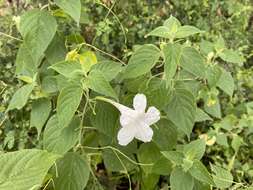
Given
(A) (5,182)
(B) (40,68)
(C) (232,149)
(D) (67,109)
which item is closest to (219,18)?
(C) (232,149)

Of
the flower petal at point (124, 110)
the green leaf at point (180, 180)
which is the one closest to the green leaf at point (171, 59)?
the flower petal at point (124, 110)

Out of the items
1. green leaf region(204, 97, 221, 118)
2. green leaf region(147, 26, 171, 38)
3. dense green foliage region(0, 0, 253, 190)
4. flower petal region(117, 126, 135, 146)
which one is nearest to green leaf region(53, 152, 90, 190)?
dense green foliage region(0, 0, 253, 190)

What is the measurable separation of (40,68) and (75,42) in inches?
5.1

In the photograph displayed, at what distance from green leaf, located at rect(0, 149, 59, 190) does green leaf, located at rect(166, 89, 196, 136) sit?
578mm

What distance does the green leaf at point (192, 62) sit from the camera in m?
1.24

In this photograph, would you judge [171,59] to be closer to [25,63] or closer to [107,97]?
[107,97]

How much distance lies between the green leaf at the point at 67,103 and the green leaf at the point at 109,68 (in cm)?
10

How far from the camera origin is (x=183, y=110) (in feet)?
4.14

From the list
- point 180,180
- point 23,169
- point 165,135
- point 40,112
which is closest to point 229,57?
point 165,135

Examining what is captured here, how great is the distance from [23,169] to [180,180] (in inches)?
23.8

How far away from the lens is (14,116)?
1802 millimetres

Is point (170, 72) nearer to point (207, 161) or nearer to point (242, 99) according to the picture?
point (207, 161)

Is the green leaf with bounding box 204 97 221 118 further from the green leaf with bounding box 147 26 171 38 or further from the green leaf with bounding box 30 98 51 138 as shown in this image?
the green leaf with bounding box 30 98 51 138

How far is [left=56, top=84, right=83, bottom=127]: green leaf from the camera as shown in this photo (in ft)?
3.76
